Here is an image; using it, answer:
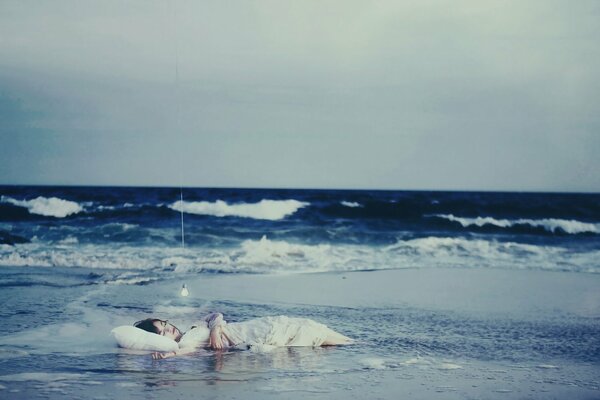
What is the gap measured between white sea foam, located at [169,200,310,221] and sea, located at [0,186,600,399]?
29mm

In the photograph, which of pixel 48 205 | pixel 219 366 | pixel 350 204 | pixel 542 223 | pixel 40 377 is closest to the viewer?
pixel 40 377

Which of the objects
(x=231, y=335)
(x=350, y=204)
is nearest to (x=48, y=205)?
(x=350, y=204)

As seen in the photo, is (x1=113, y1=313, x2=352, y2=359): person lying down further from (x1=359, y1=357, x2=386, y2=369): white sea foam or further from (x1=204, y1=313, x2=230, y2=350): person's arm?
(x1=359, y1=357, x2=386, y2=369): white sea foam

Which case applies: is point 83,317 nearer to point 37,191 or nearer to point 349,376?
point 349,376

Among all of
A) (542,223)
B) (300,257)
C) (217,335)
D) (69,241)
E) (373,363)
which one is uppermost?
(542,223)

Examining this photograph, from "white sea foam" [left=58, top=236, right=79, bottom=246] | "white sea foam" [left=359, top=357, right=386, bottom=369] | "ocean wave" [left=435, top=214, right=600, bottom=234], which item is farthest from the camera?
"ocean wave" [left=435, top=214, right=600, bottom=234]

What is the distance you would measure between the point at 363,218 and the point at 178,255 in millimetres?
2993

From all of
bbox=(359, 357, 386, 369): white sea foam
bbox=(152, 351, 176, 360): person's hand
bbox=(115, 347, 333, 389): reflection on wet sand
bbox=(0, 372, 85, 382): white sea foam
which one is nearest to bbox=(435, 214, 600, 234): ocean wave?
bbox=(359, 357, 386, 369): white sea foam

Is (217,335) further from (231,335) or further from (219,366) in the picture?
(219,366)

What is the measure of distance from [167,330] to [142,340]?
6.6 inches

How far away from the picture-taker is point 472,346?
12.8 feet

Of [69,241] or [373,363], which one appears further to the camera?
[69,241]

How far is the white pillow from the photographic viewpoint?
3740 millimetres

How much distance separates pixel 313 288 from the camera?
553 centimetres
